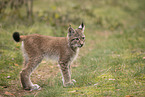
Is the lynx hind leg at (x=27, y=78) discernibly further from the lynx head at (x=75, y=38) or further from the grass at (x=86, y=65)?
the lynx head at (x=75, y=38)

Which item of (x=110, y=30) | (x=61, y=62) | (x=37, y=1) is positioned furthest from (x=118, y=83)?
(x=37, y=1)

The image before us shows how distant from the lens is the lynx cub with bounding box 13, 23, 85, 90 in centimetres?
479

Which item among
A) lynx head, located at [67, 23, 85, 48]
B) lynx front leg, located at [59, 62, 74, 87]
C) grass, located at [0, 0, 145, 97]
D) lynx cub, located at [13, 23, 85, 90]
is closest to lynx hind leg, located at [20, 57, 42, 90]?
lynx cub, located at [13, 23, 85, 90]

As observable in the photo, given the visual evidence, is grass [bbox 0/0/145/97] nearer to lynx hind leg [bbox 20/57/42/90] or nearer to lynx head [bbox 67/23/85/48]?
lynx hind leg [bbox 20/57/42/90]

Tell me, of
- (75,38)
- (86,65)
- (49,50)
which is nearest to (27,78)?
(49,50)

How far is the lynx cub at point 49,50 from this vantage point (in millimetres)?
4793

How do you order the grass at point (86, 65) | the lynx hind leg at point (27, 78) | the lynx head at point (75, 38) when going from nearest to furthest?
1. the grass at point (86, 65)
2. the lynx hind leg at point (27, 78)
3. the lynx head at point (75, 38)

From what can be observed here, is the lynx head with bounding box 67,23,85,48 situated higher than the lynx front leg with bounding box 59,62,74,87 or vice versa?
the lynx head with bounding box 67,23,85,48

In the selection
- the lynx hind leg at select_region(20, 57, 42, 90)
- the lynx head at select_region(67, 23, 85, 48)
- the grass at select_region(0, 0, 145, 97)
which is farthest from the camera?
the lynx head at select_region(67, 23, 85, 48)

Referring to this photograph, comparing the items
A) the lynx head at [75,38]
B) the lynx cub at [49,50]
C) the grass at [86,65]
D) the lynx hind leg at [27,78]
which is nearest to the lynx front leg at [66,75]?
the lynx cub at [49,50]

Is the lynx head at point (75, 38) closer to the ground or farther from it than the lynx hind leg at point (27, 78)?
farther from it

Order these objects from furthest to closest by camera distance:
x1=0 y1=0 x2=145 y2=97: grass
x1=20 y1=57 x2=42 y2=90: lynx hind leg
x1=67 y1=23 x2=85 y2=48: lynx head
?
x1=67 y1=23 x2=85 y2=48: lynx head
x1=20 y1=57 x2=42 y2=90: lynx hind leg
x1=0 y1=0 x2=145 y2=97: grass

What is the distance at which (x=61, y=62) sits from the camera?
5.07 metres

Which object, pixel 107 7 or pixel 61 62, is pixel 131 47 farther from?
pixel 107 7
